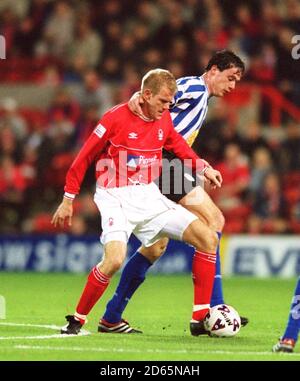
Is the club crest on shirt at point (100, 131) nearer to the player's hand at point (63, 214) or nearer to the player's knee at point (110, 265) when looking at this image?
the player's hand at point (63, 214)

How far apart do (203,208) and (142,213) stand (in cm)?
62

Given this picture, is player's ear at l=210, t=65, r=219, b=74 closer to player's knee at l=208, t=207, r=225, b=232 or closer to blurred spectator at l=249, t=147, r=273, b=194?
player's knee at l=208, t=207, r=225, b=232

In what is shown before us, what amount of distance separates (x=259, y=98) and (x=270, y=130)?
544mm

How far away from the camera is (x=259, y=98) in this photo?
17.7 meters

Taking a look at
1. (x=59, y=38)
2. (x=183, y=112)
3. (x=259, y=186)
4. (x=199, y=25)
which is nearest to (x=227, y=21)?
(x=199, y=25)

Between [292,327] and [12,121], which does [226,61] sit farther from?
[12,121]

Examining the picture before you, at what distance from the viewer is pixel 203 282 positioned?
338 inches

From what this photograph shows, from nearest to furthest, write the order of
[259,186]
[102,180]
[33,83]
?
[102,180] → [259,186] → [33,83]

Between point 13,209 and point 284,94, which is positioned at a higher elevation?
point 284,94

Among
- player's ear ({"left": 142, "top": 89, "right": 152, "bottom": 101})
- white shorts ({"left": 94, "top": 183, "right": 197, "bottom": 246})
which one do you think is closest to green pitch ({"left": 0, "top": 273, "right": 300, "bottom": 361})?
white shorts ({"left": 94, "top": 183, "right": 197, "bottom": 246})

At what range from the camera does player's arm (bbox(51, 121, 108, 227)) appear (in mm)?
8176

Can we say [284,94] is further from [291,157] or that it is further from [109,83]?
[109,83]

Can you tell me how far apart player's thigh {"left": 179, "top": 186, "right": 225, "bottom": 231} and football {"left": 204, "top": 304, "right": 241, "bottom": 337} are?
67 cm

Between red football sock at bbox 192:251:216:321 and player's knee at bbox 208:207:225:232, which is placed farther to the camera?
player's knee at bbox 208:207:225:232
